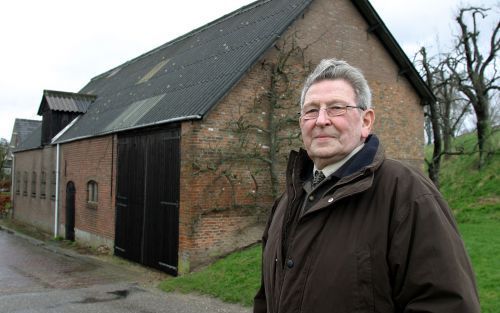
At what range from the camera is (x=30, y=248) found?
56.5 ft

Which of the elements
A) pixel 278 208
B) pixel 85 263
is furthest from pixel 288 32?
pixel 278 208

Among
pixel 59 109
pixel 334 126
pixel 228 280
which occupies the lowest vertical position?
pixel 228 280

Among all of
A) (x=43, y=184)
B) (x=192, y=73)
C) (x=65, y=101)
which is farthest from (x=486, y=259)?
(x=43, y=184)

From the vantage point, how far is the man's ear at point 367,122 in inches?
96.6

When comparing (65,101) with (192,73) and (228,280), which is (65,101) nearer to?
(192,73)

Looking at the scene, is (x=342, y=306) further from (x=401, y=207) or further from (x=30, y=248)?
(x=30, y=248)

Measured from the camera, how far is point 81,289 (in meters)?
10.4

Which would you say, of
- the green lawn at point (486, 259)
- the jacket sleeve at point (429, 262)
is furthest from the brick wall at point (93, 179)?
the jacket sleeve at point (429, 262)

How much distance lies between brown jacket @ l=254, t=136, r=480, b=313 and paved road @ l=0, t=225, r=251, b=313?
617 centimetres

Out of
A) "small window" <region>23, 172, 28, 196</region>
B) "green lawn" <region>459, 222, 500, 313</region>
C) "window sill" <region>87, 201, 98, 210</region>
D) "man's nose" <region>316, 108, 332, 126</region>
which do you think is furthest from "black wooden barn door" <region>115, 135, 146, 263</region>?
"small window" <region>23, 172, 28, 196</region>

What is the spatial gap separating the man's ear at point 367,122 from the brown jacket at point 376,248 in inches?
5.9

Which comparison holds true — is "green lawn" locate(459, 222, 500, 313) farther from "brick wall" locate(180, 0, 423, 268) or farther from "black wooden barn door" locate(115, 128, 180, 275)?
"black wooden barn door" locate(115, 128, 180, 275)

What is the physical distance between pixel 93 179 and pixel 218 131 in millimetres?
6871

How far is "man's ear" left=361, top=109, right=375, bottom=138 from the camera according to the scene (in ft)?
8.05
